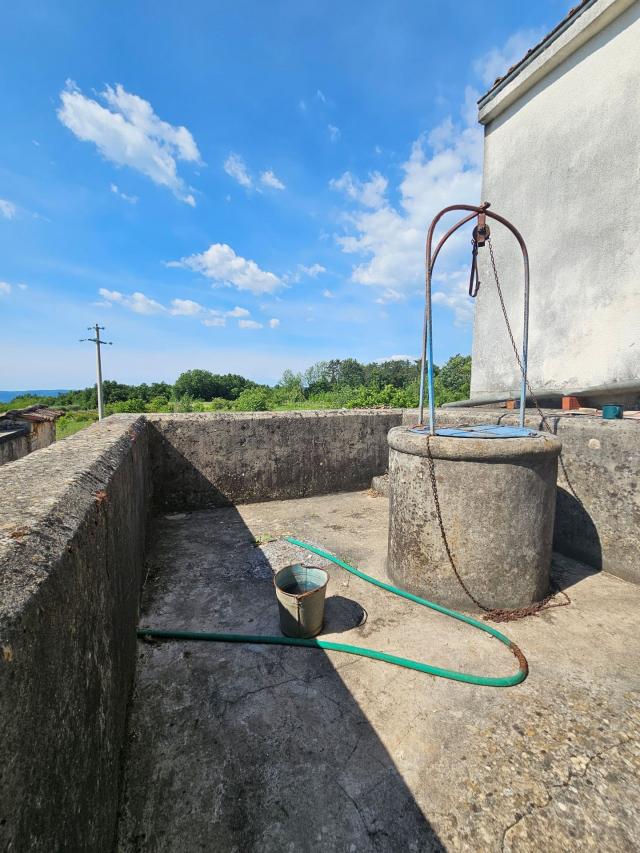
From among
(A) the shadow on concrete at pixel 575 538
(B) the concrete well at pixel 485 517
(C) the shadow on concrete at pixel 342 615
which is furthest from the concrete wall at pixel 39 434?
(A) the shadow on concrete at pixel 575 538

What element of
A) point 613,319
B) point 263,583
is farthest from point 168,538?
point 613,319

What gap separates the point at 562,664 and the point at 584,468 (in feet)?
6.52

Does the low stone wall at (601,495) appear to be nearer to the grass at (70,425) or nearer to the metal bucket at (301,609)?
the metal bucket at (301,609)

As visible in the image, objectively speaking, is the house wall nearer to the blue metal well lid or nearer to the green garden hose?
the green garden hose

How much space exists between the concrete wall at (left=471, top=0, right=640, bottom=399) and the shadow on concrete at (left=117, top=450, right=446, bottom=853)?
20.2ft

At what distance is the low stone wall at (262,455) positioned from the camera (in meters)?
5.59

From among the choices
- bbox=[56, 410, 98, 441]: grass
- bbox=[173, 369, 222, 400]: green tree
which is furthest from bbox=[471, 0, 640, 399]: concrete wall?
bbox=[173, 369, 222, 400]: green tree

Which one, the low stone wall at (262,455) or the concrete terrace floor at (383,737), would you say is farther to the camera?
the low stone wall at (262,455)

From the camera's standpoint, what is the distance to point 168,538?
4652mm

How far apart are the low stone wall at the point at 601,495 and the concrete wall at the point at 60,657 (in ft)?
13.3

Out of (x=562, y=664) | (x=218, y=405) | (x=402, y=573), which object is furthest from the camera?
(x=218, y=405)

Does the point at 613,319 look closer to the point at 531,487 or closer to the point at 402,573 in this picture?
the point at 531,487

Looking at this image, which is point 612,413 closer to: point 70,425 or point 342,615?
point 342,615

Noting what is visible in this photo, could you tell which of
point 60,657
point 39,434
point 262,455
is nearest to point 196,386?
point 39,434
